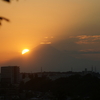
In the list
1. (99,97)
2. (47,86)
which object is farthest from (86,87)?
(99,97)

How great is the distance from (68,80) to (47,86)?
6146 millimetres

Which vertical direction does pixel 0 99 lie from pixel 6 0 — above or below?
below

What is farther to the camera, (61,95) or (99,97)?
(61,95)

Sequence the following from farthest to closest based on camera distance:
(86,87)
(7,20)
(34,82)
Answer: (34,82), (86,87), (7,20)

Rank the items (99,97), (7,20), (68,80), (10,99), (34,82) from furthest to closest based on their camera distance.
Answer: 1. (34,82)
2. (68,80)
3. (10,99)
4. (99,97)
5. (7,20)

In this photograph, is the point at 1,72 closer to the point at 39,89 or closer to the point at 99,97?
the point at 39,89

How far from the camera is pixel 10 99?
2772cm

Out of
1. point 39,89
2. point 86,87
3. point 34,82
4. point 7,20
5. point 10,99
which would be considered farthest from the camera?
point 34,82

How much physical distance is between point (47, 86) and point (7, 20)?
46.5 metres

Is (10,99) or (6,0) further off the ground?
(6,0)

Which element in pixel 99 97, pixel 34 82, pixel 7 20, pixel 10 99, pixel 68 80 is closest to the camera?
pixel 7 20

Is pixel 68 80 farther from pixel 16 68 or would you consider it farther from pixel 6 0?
pixel 6 0

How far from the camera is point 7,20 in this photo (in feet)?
11.4

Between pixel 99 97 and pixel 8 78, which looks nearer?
pixel 99 97
